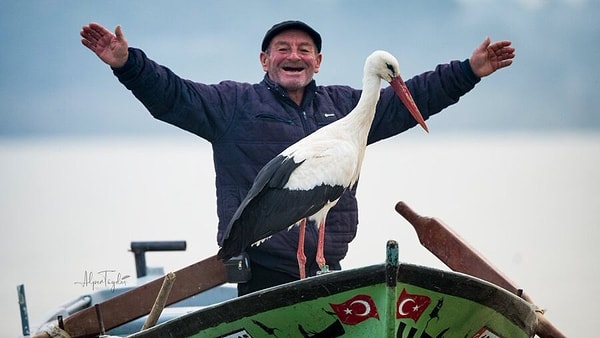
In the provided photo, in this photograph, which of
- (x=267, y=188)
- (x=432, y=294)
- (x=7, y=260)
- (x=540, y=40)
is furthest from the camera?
(x=540, y=40)

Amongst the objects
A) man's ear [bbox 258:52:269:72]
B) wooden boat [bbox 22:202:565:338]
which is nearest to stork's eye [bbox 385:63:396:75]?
man's ear [bbox 258:52:269:72]

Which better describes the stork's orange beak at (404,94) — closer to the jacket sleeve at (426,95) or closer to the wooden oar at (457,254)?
the jacket sleeve at (426,95)

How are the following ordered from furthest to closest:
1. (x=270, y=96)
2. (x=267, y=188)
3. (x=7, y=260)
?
(x=7, y=260), (x=270, y=96), (x=267, y=188)

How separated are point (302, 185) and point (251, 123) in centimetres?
49

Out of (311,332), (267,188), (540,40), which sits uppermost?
(540,40)

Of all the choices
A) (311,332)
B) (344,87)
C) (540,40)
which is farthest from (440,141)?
(311,332)

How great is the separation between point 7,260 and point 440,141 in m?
5.00

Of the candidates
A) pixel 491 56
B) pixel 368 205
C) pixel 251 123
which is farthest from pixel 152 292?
pixel 368 205

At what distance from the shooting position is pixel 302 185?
4148mm

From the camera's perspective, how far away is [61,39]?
13.9 meters

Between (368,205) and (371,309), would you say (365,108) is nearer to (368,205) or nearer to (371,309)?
(371,309)

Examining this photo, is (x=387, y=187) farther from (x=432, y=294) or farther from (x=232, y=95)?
(x=432, y=294)

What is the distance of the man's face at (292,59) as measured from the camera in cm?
454

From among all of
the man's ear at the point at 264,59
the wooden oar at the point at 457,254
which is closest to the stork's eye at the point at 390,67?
the man's ear at the point at 264,59
